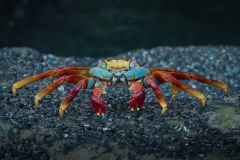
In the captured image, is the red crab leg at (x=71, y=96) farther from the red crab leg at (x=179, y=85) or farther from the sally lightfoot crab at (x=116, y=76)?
the red crab leg at (x=179, y=85)

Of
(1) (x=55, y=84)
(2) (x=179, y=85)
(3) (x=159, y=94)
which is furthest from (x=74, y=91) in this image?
(2) (x=179, y=85)

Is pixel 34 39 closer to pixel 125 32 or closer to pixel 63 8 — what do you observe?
pixel 63 8

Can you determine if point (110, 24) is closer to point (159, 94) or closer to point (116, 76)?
point (116, 76)

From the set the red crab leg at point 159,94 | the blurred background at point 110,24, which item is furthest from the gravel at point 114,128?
the blurred background at point 110,24

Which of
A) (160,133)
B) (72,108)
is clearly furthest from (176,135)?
(72,108)

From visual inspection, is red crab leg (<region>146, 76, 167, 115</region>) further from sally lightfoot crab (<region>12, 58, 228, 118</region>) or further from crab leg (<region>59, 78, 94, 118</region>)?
crab leg (<region>59, 78, 94, 118</region>)

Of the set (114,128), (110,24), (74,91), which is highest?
(110,24)

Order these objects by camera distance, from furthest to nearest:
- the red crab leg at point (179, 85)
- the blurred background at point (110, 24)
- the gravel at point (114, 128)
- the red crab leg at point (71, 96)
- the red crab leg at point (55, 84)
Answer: the blurred background at point (110, 24), the red crab leg at point (179, 85), the red crab leg at point (55, 84), the red crab leg at point (71, 96), the gravel at point (114, 128)
